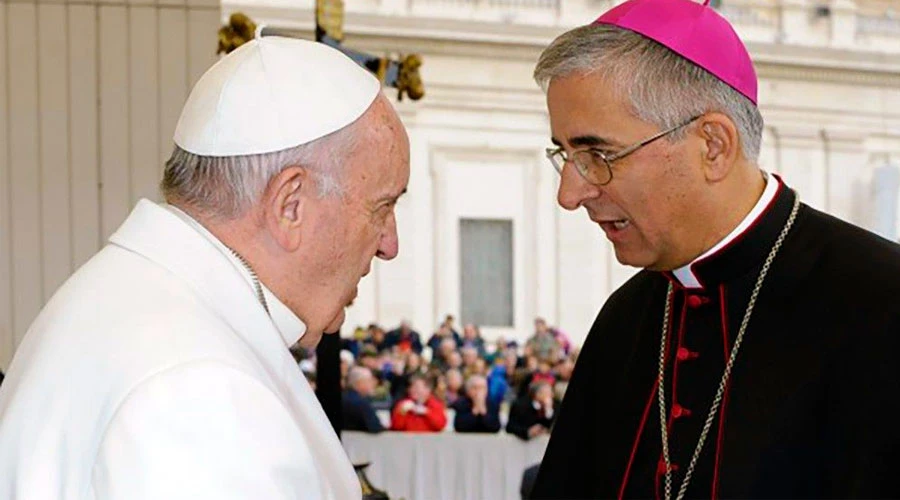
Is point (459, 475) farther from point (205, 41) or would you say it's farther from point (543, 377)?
point (205, 41)

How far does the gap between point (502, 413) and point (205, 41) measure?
7001 mm

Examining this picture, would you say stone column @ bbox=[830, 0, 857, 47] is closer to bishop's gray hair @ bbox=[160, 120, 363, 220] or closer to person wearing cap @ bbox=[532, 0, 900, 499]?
person wearing cap @ bbox=[532, 0, 900, 499]

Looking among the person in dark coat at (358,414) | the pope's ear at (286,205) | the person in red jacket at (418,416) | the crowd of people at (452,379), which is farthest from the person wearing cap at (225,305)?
the person in red jacket at (418,416)

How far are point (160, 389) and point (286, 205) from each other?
33 centimetres

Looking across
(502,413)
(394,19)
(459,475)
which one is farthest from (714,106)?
(394,19)

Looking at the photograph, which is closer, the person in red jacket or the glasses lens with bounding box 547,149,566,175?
the glasses lens with bounding box 547,149,566,175

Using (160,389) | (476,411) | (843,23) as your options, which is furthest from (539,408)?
(843,23)

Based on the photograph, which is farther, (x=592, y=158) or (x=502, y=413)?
(x=502, y=413)

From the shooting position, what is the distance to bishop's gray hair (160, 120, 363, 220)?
1718mm

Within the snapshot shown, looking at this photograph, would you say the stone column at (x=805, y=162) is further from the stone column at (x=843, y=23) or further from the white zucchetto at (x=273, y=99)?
the white zucchetto at (x=273, y=99)

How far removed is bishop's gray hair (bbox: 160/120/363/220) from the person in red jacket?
27.8 feet

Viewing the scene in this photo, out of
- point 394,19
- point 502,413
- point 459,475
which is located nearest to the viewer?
point 459,475

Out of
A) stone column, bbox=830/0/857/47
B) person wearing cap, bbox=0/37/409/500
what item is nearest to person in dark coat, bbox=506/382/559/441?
person wearing cap, bbox=0/37/409/500

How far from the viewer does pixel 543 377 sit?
11570 millimetres
